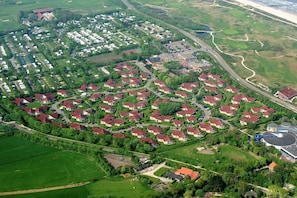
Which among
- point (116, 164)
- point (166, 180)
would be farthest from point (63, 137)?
point (166, 180)

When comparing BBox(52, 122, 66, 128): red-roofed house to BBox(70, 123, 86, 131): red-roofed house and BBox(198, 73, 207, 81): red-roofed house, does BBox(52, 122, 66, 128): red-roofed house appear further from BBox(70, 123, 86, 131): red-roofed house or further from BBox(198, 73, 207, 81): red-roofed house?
BBox(198, 73, 207, 81): red-roofed house

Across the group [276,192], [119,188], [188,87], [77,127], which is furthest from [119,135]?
[276,192]

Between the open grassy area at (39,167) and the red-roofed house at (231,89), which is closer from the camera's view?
the open grassy area at (39,167)

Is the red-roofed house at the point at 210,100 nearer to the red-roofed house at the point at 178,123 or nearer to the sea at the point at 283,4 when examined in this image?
the red-roofed house at the point at 178,123

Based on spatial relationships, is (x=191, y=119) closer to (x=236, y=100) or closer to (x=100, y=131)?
(x=236, y=100)

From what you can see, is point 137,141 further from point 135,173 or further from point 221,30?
point 221,30

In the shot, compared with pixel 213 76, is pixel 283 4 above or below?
above

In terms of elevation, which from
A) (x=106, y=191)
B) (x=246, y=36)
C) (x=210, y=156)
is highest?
(x=246, y=36)

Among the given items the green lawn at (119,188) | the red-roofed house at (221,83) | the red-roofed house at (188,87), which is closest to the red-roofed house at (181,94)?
the red-roofed house at (188,87)
